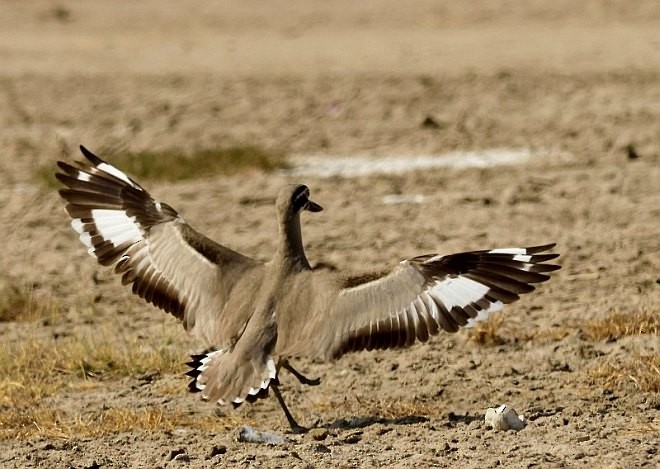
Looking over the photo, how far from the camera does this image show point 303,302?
680 cm

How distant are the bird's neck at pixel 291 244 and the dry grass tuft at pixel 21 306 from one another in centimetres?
231

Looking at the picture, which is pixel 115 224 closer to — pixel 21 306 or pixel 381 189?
pixel 21 306

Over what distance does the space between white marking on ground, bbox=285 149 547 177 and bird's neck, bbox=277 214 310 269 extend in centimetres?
504

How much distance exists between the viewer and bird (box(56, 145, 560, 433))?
666 centimetres

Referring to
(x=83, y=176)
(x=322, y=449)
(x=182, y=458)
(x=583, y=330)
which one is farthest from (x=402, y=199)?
(x=182, y=458)

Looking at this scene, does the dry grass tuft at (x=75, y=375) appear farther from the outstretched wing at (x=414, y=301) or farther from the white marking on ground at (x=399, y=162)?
the white marking on ground at (x=399, y=162)

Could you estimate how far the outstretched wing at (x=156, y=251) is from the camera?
707 centimetres

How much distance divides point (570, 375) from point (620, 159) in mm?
4843

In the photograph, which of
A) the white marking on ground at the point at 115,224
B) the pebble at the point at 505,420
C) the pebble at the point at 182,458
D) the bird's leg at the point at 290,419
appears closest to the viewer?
the pebble at the point at 182,458

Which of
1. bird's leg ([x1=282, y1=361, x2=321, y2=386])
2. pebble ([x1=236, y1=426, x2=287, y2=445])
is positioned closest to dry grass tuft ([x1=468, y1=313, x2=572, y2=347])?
bird's leg ([x1=282, y1=361, x2=321, y2=386])

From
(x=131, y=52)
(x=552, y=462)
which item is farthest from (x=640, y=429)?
(x=131, y=52)

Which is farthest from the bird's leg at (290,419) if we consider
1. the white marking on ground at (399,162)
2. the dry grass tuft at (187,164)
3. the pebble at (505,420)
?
the dry grass tuft at (187,164)

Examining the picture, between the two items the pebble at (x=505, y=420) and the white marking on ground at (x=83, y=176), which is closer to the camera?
the pebble at (x=505, y=420)

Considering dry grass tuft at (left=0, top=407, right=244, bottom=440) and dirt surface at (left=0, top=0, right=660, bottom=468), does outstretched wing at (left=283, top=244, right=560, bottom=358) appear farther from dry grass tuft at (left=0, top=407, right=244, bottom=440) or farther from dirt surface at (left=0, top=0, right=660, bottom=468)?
dry grass tuft at (left=0, top=407, right=244, bottom=440)
